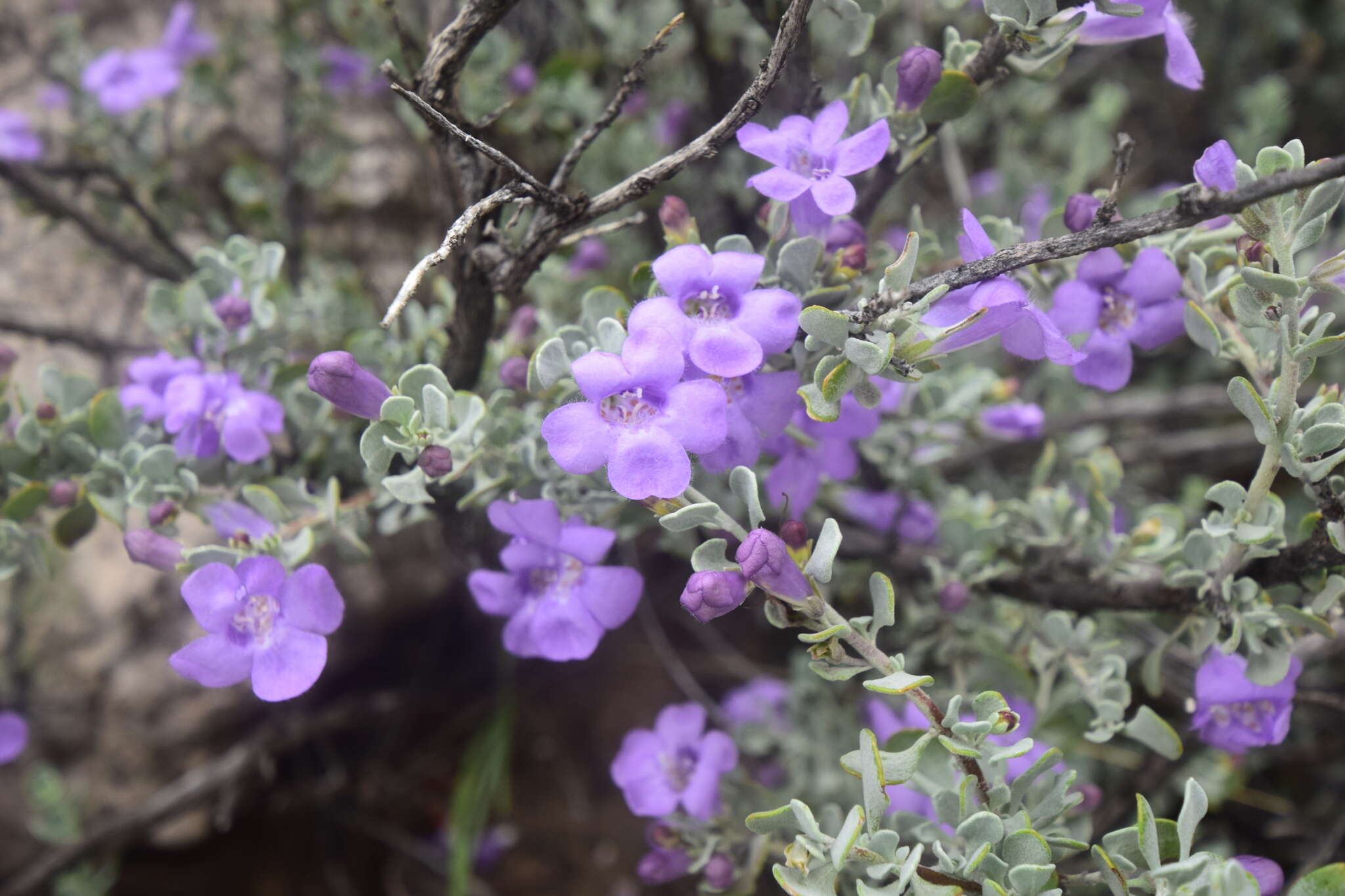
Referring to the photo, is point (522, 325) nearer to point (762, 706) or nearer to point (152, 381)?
point (152, 381)

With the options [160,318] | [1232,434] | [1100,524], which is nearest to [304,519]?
[160,318]

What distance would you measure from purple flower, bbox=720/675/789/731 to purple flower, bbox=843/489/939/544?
42 cm

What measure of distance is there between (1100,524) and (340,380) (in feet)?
3.31

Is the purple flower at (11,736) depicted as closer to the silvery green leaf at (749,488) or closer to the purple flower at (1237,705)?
the silvery green leaf at (749,488)

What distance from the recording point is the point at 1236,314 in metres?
0.95

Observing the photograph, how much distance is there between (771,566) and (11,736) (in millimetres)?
1558

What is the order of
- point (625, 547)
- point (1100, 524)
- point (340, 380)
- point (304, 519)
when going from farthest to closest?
point (625, 547) → point (1100, 524) → point (304, 519) → point (340, 380)

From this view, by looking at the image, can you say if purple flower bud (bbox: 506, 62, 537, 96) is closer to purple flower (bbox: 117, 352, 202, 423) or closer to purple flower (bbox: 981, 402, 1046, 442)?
purple flower (bbox: 117, 352, 202, 423)

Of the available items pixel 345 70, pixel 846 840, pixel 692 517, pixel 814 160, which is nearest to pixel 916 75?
pixel 814 160

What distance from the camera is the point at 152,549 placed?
1.10 metres

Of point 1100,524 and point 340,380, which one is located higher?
point 340,380

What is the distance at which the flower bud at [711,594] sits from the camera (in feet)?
2.85

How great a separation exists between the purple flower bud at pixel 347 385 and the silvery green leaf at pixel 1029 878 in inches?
31.1

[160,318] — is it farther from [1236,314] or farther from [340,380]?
[1236,314]
